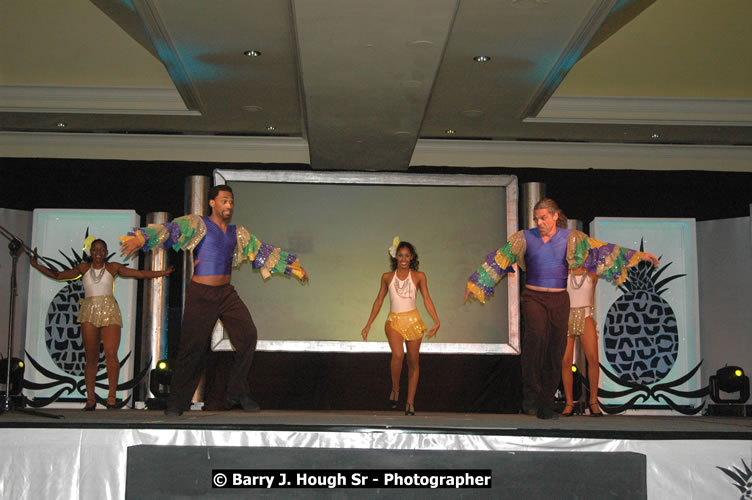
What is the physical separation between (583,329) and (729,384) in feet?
7.53

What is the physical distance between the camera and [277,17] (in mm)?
6316

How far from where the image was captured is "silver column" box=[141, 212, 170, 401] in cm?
870

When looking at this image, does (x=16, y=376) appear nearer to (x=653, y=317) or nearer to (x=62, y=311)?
(x=62, y=311)

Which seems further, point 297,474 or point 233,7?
point 233,7

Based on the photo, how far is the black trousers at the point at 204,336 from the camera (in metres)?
5.87

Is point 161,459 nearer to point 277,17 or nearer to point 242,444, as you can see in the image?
point 242,444

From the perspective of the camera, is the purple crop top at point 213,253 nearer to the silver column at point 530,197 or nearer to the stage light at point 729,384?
the silver column at point 530,197

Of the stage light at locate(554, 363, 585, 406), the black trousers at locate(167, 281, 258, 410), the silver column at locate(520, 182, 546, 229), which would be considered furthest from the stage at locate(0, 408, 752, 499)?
the silver column at locate(520, 182, 546, 229)

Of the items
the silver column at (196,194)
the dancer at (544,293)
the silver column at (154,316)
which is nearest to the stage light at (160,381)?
the silver column at (154,316)

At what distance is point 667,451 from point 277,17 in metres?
4.43

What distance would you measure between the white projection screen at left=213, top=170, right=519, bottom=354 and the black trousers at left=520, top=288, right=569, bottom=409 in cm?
294

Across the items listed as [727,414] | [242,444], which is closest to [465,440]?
[242,444]

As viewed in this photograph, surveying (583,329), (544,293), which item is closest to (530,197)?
(583,329)

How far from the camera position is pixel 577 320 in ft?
24.5
